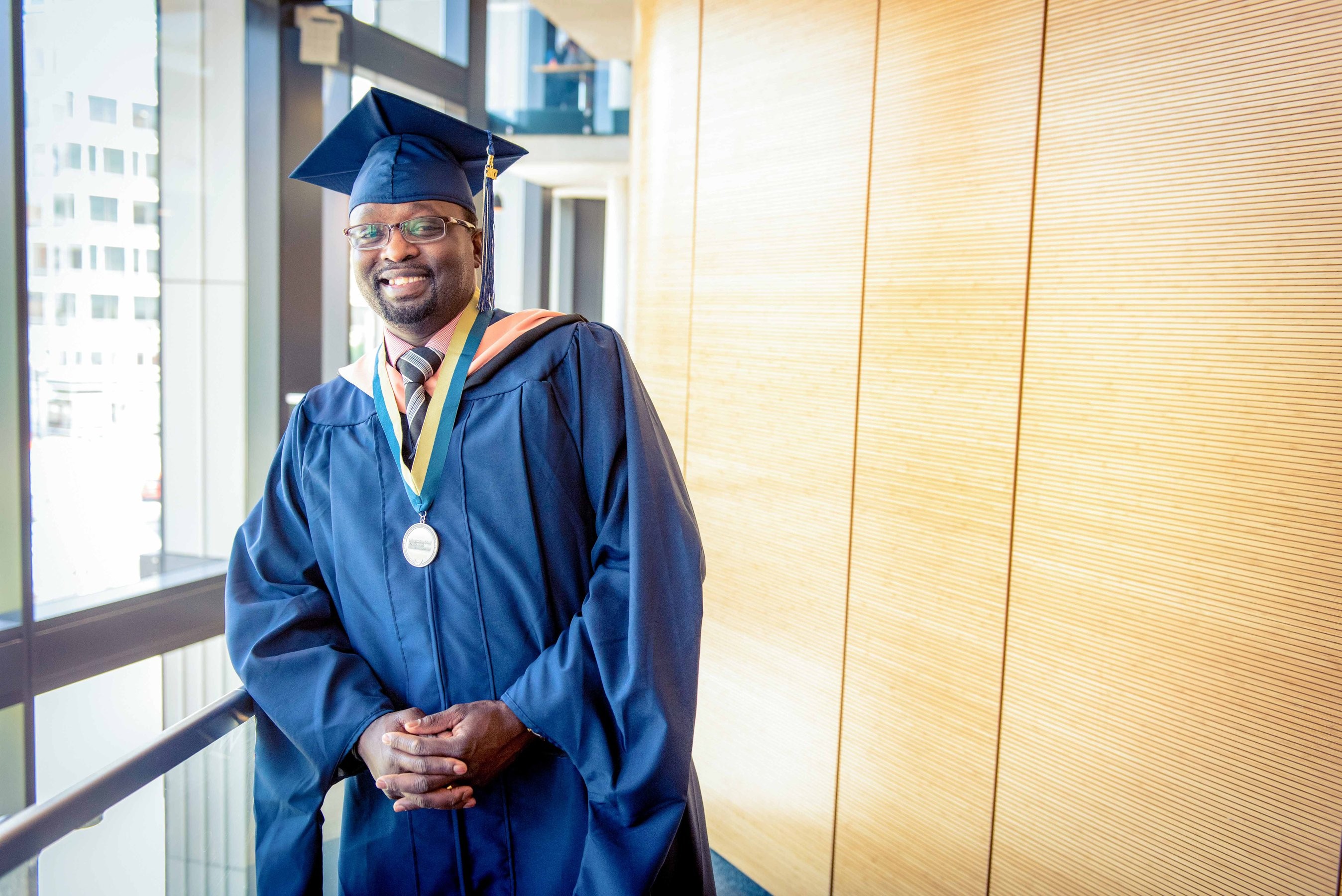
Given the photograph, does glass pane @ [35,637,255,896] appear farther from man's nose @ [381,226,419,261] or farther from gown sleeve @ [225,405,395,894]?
man's nose @ [381,226,419,261]

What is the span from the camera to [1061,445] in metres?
1.84

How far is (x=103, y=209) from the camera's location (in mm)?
3203

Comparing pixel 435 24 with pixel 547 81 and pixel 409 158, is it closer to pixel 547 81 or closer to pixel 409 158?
pixel 547 81

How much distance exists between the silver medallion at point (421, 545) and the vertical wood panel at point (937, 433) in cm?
127

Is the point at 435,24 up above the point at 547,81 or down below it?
below

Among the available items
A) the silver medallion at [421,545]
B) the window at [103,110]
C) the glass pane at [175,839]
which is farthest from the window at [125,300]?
the silver medallion at [421,545]

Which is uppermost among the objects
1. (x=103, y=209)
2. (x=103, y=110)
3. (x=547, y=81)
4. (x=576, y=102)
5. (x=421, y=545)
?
(x=547, y=81)

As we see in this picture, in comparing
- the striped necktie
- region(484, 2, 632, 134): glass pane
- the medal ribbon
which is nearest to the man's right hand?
the medal ribbon

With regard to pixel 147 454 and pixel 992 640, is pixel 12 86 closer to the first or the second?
pixel 147 454

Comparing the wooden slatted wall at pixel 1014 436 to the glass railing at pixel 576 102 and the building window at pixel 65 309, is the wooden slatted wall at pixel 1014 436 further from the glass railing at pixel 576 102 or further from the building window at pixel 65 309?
the glass railing at pixel 576 102

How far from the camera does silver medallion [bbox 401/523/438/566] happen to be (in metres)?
1.42

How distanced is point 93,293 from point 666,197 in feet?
7.20

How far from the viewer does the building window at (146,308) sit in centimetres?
349

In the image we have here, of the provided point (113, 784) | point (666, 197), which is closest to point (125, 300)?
point (666, 197)
